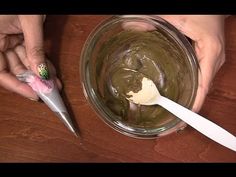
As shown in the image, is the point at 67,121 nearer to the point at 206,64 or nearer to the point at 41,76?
the point at 41,76

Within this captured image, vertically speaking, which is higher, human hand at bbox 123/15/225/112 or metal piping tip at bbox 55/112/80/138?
human hand at bbox 123/15/225/112

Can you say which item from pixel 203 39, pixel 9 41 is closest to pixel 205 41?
pixel 203 39

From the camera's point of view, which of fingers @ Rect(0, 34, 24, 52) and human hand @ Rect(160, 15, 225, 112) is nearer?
human hand @ Rect(160, 15, 225, 112)

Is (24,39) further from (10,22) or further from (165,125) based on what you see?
(165,125)

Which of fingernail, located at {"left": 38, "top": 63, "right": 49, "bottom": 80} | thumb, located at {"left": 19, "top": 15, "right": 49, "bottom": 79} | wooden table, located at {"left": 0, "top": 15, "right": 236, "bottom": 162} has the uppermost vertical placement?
thumb, located at {"left": 19, "top": 15, "right": 49, "bottom": 79}

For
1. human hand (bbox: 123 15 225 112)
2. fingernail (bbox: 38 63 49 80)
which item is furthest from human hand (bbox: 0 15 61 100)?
human hand (bbox: 123 15 225 112)

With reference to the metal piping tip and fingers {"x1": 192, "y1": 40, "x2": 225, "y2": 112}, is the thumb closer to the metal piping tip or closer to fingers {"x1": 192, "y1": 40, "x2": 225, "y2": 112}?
the metal piping tip
